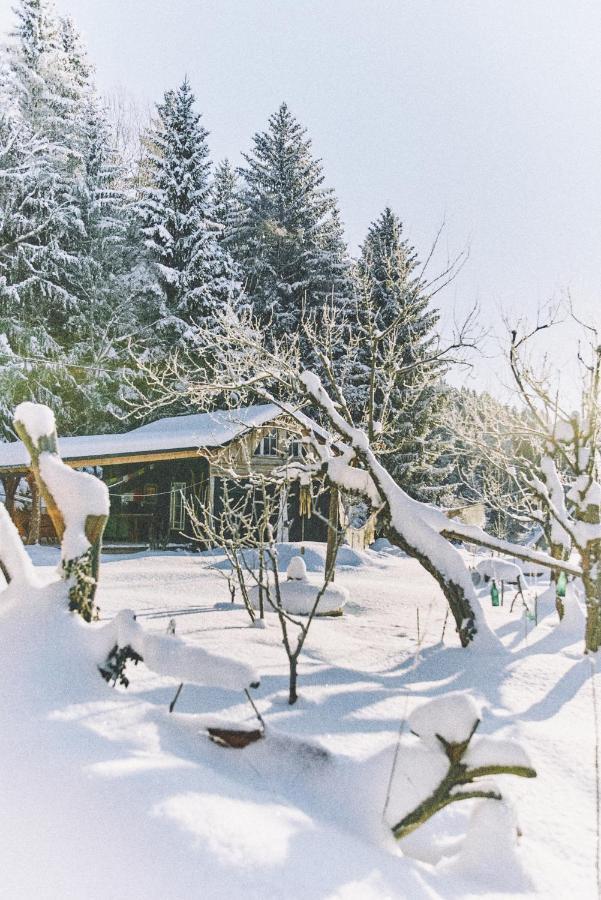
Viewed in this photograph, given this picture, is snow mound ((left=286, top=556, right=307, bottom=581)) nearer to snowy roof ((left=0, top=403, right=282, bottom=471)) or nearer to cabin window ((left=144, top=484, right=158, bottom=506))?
snowy roof ((left=0, top=403, right=282, bottom=471))

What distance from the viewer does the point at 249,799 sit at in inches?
105

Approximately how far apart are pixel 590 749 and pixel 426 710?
3.26 metres

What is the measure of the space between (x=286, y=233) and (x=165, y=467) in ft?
50.5

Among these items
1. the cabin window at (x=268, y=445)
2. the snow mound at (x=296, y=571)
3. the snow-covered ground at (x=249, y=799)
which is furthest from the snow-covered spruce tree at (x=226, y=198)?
the snow-covered ground at (x=249, y=799)

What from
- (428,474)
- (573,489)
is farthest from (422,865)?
(428,474)

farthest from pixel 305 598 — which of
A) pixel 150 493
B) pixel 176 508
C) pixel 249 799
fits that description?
pixel 150 493

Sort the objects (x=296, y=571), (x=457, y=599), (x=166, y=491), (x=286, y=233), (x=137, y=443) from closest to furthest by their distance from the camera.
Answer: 1. (x=457, y=599)
2. (x=296, y=571)
3. (x=137, y=443)
4. (x=166, y=491)
5. (x=286, y=233)

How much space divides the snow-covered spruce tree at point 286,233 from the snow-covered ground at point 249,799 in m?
23.9

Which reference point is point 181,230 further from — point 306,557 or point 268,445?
point 306,557

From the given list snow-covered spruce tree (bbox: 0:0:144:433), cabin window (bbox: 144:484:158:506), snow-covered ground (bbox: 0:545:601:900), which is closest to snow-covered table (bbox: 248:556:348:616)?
snow-covered ground (bbox: 0:545:601:900)

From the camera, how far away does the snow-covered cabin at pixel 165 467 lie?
17078 millimetres

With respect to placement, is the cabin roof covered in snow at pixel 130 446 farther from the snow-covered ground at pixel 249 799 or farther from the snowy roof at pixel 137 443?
the snow-covered ground at pixel 249 799

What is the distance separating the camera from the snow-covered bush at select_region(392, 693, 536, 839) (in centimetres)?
284

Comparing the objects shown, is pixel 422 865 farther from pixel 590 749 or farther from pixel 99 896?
pixel 590 749
